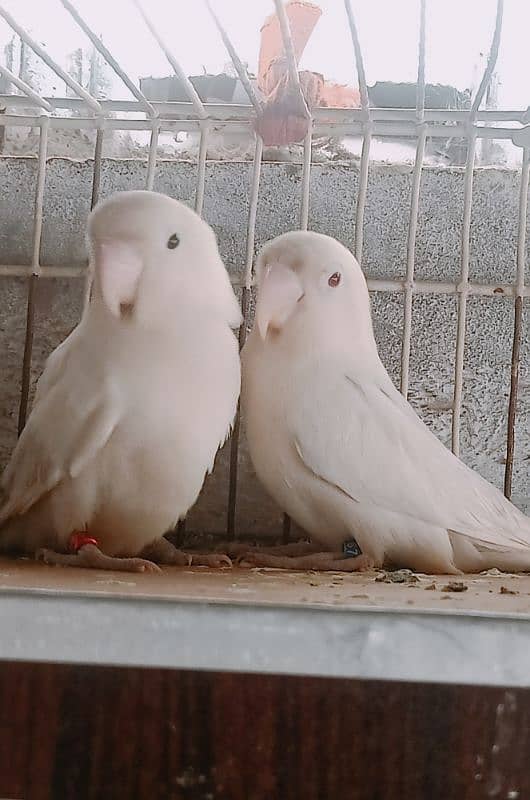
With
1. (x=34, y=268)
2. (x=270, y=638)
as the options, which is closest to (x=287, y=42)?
(x=34, y=268)

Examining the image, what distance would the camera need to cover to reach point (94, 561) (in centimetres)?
80

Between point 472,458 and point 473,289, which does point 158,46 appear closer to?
point 473,289

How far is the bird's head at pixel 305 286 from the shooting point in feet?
3.20

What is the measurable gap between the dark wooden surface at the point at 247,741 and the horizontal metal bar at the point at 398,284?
740 mm

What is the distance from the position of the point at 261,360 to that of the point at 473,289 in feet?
1.09

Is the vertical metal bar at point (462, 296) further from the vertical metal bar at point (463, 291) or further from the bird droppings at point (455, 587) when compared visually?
the bird droppings at point (455, 587)

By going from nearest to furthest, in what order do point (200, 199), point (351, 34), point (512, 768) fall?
point (512, 768), point (351, 34), point (200, 199)

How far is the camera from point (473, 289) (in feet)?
3.74

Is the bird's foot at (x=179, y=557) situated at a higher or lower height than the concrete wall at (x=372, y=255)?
lower

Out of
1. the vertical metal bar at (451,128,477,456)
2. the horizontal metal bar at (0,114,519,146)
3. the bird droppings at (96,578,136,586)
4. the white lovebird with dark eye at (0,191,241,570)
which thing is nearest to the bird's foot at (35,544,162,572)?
the white lovebird with dark eye at (0,191,241,570)

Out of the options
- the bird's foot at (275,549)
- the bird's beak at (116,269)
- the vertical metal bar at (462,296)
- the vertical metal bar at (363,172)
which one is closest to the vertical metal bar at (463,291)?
the vertical metal bar at (462,296)

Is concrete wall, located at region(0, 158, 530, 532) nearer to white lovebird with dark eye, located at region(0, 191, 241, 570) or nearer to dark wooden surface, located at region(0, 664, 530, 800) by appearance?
white lovebird with dark eye, located at region(0, 191, 241, 570)

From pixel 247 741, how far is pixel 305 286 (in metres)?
0.63

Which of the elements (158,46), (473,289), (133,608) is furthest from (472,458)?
(133,608)
